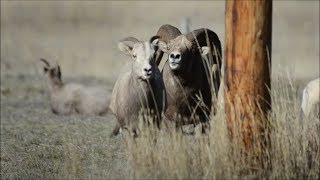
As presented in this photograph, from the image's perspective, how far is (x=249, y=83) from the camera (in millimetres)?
9086

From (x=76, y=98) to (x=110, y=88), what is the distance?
1976mm

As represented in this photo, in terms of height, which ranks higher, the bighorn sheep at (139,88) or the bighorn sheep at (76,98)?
the bighorn sheep at (139,88)

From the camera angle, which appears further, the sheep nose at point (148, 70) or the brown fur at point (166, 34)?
the brown fur at point (166, 34)

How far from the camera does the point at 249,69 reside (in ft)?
29.8

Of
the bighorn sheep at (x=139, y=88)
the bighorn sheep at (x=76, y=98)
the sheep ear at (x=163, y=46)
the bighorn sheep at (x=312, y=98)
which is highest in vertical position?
the sheep ear at (x=163, y=46)

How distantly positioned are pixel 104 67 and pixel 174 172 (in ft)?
57.5

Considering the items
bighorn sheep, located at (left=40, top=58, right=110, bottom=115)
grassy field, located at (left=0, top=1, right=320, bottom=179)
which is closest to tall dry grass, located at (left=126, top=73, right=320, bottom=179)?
grassy field, located at (left=0, top=1, right=320, bottom=179)

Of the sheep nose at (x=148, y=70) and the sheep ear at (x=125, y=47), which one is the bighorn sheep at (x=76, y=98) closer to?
the sheep ear at (x=125, y=47)

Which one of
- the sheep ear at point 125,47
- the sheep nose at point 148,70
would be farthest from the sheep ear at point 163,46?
the sheep nose at point 148,70

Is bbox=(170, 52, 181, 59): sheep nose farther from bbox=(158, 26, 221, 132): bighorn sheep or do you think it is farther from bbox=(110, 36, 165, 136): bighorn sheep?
bbox=(110, 36, 165, 136): bighorn sheep

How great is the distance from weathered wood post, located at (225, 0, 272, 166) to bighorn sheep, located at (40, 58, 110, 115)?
860 centimetres

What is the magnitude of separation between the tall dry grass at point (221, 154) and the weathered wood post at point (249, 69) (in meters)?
0.12

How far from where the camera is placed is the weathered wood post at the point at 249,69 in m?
9.05

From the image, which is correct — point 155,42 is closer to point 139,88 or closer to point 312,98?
point 139,88
